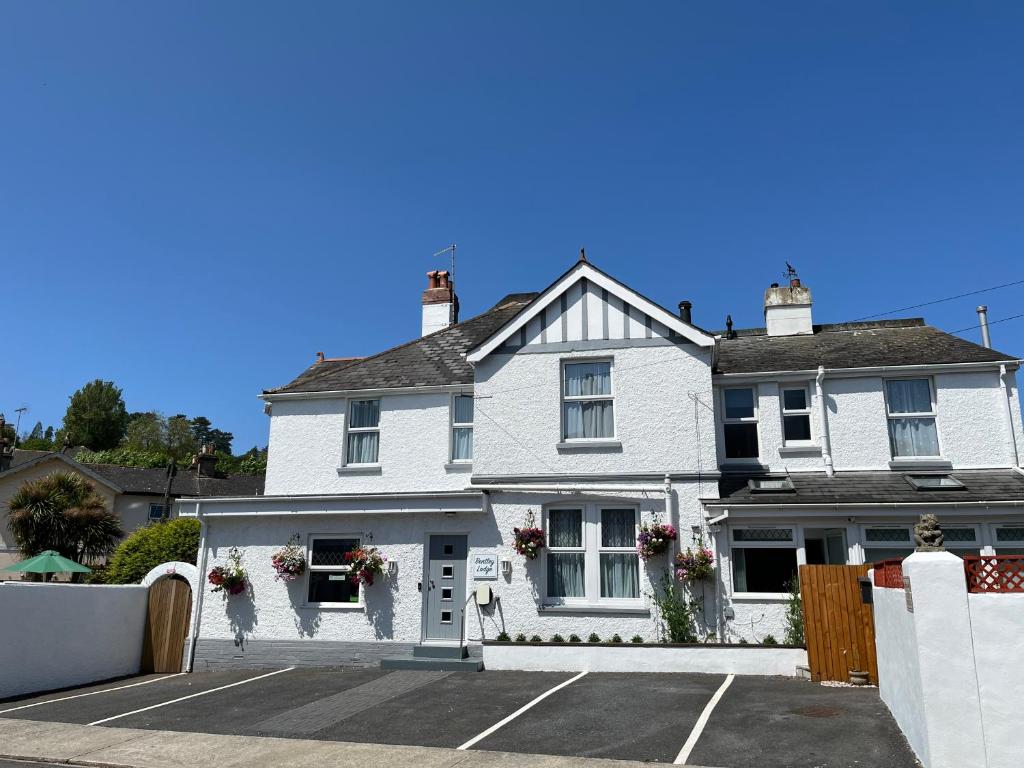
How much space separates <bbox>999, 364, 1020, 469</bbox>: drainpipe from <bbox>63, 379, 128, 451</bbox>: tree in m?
85.1

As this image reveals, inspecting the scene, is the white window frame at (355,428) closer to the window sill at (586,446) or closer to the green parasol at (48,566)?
the window sill at (586,446)

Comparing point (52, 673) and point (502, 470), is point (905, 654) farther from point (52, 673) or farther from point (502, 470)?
point (52, 673)

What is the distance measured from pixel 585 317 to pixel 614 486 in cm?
389

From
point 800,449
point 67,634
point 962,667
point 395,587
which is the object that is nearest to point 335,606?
point 395,587

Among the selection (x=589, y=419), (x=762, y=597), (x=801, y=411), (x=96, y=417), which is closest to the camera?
(x=762, y=597)

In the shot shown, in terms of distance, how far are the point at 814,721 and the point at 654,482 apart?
6.35 metres

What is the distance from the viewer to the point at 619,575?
15.2 m

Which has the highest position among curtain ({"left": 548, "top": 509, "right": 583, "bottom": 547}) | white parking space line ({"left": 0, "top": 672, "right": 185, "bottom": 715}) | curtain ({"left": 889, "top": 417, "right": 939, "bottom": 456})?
curtain ({"left": 889, "top": 417, "right": 939, "bottom": 456})

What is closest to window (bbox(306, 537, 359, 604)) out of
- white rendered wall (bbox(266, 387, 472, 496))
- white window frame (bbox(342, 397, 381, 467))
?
white rendered wall (bbox(266, 387, 472, 496))

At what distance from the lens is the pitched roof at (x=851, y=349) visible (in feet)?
54.5

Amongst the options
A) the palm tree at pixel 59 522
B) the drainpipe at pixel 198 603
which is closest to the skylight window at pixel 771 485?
the drainpipe at pixel 198 603

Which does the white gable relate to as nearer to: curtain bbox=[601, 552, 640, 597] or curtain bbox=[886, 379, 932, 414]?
curtain bbox=[601, 552, 640, 597]

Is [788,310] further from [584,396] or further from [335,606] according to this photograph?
[335,606]

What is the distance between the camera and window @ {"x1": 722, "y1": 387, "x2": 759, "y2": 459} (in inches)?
667
